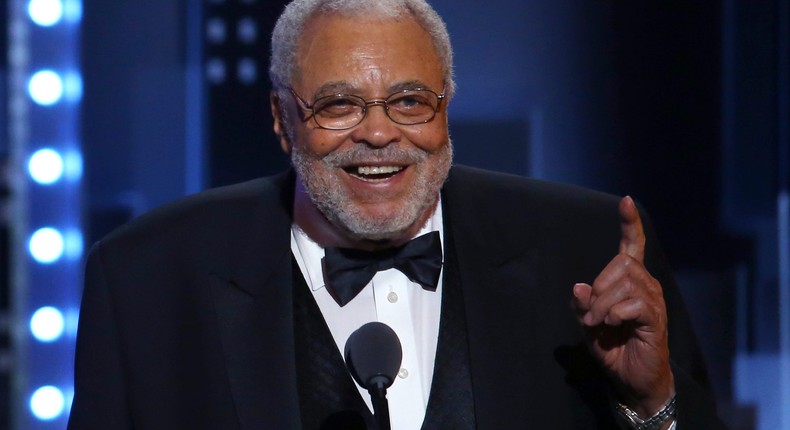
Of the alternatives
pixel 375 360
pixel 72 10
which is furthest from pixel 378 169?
pixel 72 10

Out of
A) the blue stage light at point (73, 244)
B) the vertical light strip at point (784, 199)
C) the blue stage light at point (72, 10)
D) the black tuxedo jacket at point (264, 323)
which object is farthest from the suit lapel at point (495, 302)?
the blue stage light at point (72, 10)

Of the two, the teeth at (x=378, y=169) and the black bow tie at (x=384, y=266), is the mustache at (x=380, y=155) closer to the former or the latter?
the teeth at (x=378, y=169)

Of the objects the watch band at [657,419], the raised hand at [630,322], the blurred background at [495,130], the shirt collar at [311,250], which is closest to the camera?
the raised hand at [630,322]

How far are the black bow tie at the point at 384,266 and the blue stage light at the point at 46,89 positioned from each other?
143cm

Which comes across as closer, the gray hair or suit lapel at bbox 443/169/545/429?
suit lapel at bbox 443/169/545/429

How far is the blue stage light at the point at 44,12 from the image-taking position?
3172mm

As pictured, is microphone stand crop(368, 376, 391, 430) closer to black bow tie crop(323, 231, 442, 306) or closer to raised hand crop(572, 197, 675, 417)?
raised hand crop(572, 197, 675, 417)

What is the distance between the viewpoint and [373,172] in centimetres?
200

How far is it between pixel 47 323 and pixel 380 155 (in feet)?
5.32

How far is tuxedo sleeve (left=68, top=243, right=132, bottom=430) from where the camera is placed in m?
1.96

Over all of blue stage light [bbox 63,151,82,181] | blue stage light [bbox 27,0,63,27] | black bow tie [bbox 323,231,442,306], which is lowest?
black bow tie [bbox 323,231,442,306]

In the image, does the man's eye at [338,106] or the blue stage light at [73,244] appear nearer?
the man's eye at [338,106]

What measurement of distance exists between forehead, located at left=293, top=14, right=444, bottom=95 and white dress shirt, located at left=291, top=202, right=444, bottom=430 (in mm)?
339

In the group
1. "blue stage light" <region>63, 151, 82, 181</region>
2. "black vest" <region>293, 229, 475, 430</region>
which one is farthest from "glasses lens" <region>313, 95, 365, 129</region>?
"blue stage light" <region>63, 151, 82, 181</region>
